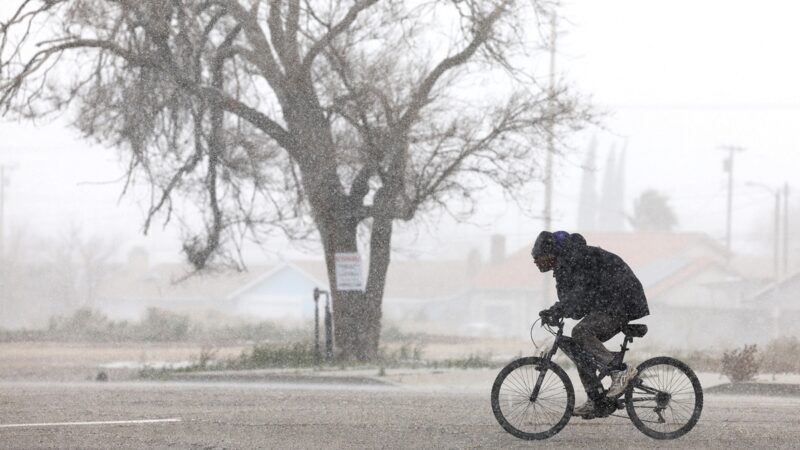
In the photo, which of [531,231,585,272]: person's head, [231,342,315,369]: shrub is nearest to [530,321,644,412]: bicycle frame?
[531,231,585,272]: person's head

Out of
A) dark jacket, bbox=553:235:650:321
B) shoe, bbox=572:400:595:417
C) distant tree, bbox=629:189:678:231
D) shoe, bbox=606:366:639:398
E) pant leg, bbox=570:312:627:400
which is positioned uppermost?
distant tree, bbox=629:189:678:231

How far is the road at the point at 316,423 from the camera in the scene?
31.4ft

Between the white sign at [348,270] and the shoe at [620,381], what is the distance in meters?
15.4

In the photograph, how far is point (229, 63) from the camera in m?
26.3

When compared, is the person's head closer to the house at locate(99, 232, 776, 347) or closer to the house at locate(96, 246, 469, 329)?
the house at locate(99, 232, 776, 347)

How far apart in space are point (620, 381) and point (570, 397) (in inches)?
16.3

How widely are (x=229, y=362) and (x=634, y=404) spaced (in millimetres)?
14474

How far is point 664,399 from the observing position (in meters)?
9.68

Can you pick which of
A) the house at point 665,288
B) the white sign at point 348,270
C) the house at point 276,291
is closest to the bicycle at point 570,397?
the white sign at point 348,270

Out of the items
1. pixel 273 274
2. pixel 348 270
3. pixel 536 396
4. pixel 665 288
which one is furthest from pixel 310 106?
pixel 273 274

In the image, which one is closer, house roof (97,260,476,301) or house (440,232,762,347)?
house (440,232,762,347)

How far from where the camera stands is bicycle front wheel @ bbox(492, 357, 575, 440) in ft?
31.7

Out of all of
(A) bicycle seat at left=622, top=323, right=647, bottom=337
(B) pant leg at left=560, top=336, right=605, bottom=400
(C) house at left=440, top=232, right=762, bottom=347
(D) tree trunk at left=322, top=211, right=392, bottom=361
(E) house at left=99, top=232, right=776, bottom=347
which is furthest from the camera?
(E) house at left=99, top=232, right=776, bottom=347

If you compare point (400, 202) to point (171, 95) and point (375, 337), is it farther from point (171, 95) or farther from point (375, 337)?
point (171, 95)
